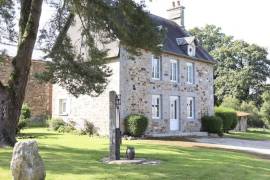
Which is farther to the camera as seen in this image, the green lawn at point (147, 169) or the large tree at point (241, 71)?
the large tree at point (241, 71)

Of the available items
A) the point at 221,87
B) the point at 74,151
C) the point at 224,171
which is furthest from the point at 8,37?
the point at 221,87

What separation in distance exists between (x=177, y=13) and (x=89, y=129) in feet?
45.7

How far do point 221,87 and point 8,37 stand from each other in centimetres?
4529

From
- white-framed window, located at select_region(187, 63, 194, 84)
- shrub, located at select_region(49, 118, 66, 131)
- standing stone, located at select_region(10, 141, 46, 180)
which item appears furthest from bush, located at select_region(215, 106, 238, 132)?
standing stone, located at select_region(10, 141, 46, 180)

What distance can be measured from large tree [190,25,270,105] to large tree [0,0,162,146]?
4249 centimetres

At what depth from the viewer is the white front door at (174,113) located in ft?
94.8

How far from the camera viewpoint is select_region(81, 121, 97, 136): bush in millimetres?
26328

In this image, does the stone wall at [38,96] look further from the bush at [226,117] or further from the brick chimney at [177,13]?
the bush at [226,117]

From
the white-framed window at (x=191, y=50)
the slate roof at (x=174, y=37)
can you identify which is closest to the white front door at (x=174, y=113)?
the slate roof at (x=174, y=37)

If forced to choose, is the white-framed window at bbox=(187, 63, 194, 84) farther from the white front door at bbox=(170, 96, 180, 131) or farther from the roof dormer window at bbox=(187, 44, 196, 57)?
the white front door at bbox=(170, 96, 180, 131)

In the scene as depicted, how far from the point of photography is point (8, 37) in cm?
1791

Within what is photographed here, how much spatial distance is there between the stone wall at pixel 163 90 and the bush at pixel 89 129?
2.49 m

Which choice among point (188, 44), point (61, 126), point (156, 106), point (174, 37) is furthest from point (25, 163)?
point (174, 37)

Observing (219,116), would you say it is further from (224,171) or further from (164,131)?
(224,171)
